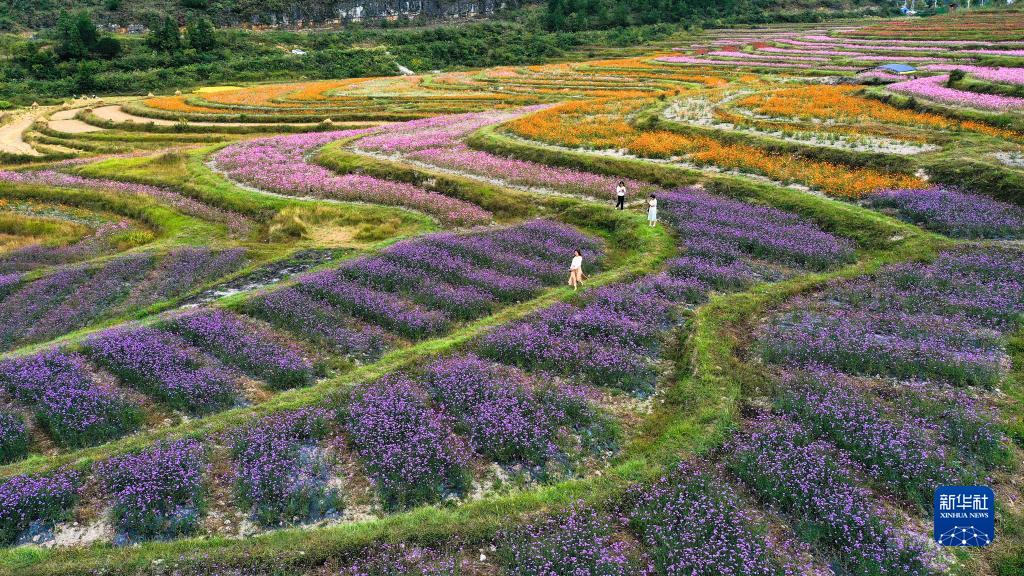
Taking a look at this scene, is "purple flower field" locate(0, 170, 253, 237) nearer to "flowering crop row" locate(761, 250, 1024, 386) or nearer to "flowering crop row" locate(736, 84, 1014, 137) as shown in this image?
"flowering crop row" locate(761, 250, 1024, 386)

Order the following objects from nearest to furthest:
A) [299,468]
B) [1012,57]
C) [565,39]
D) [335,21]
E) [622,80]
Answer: [299,468] < [1012,57] < [622,80] < [565,39] < [335,21]

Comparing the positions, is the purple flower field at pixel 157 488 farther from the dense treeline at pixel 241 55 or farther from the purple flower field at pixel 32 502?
the dense treeline at pixel 241 55

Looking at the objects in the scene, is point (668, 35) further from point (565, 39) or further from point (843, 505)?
point (843, 505)

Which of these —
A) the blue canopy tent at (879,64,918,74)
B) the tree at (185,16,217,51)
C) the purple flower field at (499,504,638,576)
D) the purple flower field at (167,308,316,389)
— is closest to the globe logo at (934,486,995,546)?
the purple flower field at (499,504,638,576)

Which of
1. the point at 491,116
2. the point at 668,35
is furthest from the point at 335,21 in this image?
the point at 491,116

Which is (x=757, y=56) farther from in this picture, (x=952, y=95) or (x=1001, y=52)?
(x=952, y=95)

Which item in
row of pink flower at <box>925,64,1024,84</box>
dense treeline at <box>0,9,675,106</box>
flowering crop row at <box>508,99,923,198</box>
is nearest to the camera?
flowering crop row at <box>508,99,923,198</box>

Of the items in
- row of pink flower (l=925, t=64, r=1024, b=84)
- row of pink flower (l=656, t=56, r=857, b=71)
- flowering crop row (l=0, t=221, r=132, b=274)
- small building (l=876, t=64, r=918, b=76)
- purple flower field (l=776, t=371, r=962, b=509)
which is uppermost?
row of pink flower (l=656, t=56, r=857, b=71)

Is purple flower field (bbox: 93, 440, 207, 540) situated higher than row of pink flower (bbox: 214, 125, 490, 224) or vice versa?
row of pink flower (bbox: 214, 125, 490, 224)
